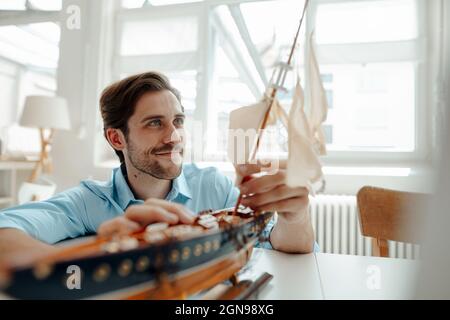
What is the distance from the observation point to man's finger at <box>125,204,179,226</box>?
199 mm

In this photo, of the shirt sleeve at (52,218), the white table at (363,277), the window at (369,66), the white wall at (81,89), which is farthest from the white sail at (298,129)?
the window at (369,66)

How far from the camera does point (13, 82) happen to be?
62cm

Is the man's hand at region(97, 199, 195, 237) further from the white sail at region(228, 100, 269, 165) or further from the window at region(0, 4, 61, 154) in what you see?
the window at region(0, 4, 61, 154)

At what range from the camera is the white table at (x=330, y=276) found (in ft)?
0.87

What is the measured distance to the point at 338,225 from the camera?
1.36 m

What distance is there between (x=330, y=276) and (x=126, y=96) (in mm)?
287

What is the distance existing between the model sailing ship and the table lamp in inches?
38.6

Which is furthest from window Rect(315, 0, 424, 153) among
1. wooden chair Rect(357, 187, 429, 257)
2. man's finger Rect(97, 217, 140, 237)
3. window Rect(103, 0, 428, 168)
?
man's finger Rect(97, 217, 140, 237)

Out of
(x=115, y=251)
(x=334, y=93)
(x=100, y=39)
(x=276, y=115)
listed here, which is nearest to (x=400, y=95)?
(x=334, y=93)

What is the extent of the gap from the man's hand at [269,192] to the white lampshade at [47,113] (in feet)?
3.11

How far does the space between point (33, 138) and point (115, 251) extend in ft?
4.56

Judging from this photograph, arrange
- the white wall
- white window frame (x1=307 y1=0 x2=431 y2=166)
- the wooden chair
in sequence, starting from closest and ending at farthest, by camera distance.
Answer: the wooden chair → the white wall → white window frame (x1=307 y1=0 x2=431 y2=166)

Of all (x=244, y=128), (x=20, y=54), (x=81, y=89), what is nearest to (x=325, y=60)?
Result: (x=81, y=89)

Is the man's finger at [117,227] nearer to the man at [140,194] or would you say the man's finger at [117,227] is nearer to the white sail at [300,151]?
the man at [140,194]
